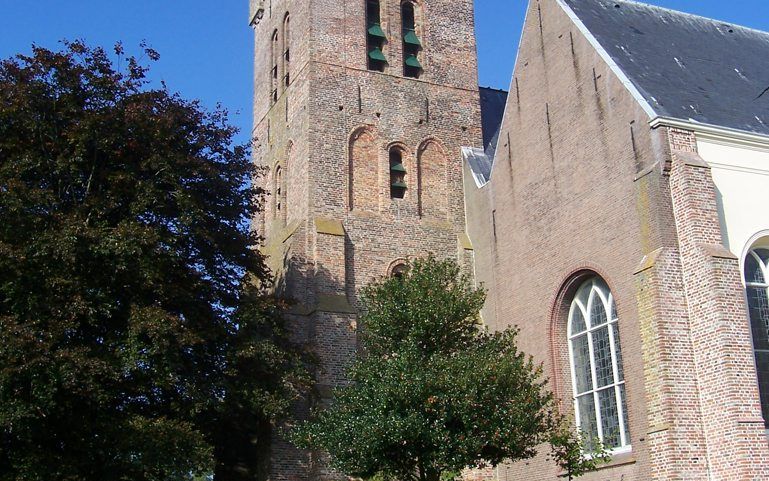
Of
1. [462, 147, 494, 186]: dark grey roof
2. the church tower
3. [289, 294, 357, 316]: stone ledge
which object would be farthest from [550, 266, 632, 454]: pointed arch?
[462, 147, 494, 186]: dark grey roof

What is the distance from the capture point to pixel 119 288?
16781 mm

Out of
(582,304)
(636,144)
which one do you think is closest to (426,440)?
(582,304)

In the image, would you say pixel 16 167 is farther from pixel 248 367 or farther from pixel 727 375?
pixel 727 375

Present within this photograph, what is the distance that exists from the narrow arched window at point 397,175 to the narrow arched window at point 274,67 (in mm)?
4710

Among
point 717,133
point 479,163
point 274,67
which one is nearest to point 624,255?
point 717,133

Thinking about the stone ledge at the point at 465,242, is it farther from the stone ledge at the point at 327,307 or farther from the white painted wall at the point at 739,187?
the white painted wall at the point at 739,187

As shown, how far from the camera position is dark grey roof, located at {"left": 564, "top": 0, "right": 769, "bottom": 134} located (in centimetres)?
1889

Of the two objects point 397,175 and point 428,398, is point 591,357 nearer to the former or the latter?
point 428,398

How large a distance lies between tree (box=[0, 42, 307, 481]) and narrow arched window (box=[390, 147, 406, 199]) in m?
6.01

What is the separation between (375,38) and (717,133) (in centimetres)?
1128

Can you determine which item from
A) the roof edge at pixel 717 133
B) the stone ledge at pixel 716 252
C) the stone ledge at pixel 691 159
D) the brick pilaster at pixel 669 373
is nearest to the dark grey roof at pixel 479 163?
the roof edge at pixel 717 133

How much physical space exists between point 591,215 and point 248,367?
25.6 feet

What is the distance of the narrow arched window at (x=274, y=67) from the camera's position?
90.0ft

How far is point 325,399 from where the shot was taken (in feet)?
66.1
